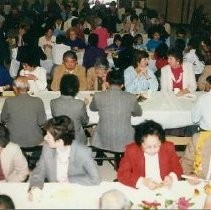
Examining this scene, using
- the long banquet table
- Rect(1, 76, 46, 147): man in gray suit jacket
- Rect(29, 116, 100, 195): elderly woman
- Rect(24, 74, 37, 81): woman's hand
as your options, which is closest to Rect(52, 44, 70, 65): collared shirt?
Rect(24, 74, 37, 81): woman's hand

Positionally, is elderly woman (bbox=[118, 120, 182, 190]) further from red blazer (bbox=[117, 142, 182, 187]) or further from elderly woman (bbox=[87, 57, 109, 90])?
elderly woman (bbox=[87, 57, 109, 90])

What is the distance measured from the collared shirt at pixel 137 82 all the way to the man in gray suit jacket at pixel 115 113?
1093mm

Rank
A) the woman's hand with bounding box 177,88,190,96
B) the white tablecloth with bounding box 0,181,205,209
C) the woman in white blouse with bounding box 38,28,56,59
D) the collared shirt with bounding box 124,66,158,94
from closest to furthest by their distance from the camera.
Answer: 1. the white tablecloth with bounding box 0,181,205,209
2. the woman's hand with bounding box 177,88,190,96
3. the collared shirt with bounding box 124,66,158,94
4. the woman in white blouse with bounding box 38,28,56,59

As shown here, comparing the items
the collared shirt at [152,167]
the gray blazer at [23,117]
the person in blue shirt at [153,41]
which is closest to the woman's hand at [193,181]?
the collared shirt at [152,167]

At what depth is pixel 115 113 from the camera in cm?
437

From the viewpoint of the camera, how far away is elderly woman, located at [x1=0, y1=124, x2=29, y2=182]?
11.9 ft

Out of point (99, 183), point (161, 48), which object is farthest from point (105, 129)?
point (161, 48)

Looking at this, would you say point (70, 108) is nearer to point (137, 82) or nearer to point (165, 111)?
point (165, 111)

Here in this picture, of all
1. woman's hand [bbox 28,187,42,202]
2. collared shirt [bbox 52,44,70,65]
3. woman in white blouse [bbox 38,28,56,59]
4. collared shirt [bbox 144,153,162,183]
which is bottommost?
woman's hand [bbox 28,187,42,202]

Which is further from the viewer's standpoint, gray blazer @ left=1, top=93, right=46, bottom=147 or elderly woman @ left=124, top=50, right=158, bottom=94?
elderly woman @ left=124, top=50, right=158, bottom=94

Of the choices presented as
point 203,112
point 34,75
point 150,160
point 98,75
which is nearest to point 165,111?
point 203,112

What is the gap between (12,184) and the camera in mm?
3246

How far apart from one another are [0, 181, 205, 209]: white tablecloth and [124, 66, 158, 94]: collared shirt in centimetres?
233

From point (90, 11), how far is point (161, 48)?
271 inches
